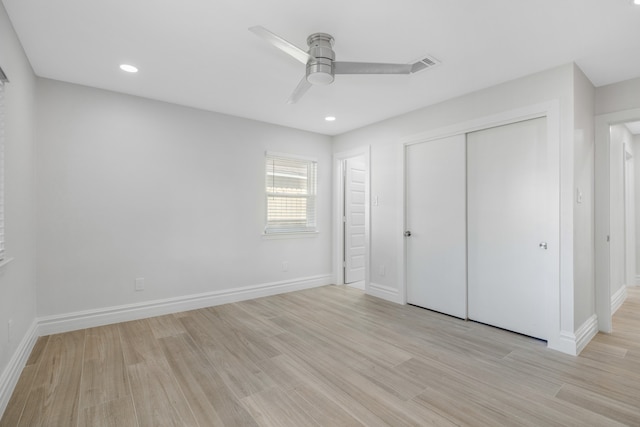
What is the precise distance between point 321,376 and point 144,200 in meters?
2.72

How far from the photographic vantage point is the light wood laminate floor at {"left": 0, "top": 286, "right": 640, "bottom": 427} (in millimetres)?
1838

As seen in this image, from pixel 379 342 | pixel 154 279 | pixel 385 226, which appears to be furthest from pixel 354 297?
pixel 154 279

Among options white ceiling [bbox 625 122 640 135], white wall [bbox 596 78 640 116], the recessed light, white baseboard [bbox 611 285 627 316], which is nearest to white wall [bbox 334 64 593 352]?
white wall [bbox 596 78 640 116]

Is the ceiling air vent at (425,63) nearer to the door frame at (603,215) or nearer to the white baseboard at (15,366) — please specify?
the door frame at (603,215)

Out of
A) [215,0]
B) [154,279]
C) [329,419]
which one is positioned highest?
[215,0]

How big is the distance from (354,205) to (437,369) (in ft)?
10.6

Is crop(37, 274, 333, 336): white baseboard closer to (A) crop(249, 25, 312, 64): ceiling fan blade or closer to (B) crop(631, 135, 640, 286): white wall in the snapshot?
(A) crop(249, 25, 312, 64): ceiling fan blade

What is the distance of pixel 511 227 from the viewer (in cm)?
307

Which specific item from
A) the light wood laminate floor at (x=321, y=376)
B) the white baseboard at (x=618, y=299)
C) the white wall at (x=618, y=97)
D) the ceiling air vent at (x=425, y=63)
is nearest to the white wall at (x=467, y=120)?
the white wall at (x=618, y=97)

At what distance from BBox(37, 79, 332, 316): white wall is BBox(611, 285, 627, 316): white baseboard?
412 cm

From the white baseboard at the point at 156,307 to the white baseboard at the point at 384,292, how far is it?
100 cm

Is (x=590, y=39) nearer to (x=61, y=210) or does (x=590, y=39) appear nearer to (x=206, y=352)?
(x=206, y=352)

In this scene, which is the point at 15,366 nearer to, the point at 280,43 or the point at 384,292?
the point at 280,43

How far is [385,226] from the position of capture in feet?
14.1
